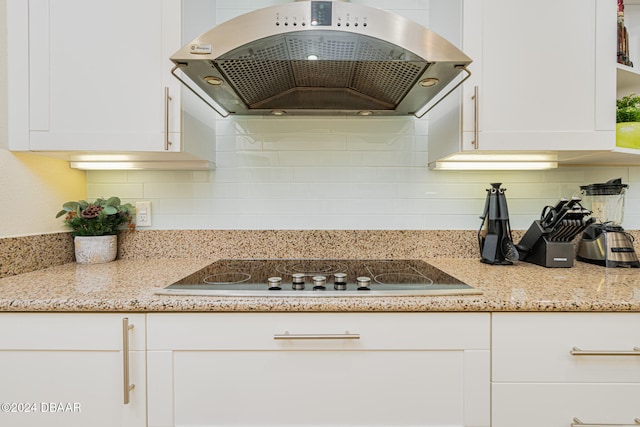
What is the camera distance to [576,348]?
2.85ft

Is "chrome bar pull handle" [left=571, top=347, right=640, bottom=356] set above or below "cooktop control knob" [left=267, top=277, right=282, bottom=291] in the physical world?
below

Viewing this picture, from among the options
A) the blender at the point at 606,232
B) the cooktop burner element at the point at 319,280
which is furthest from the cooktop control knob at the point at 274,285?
the blender at the point at 606,232

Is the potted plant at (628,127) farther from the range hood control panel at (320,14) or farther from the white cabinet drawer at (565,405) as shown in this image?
the range hood control panel at (320,14)

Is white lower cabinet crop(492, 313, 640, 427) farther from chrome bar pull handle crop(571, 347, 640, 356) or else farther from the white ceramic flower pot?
the white ceramic flower pot

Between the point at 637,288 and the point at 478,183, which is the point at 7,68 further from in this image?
the point at 637,288

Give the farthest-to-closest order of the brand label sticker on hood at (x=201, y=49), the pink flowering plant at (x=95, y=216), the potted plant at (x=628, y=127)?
the pink flowering plant at (x=95, y=216), the potted plant at (x=628, y=127), the brand label sticker on hood at (x=201, y=49)

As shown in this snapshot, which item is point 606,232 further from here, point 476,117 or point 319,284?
point 319,284

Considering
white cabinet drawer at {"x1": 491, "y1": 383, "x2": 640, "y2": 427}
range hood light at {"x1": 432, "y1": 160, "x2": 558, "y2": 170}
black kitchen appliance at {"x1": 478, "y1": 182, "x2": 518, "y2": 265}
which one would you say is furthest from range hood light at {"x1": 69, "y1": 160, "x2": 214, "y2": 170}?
white cabinet drawer at {"x1": 491, "y1": 383, "x2": 640, "y2": 427}

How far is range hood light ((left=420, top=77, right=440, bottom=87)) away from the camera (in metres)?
1.11

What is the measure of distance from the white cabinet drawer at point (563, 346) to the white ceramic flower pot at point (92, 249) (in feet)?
4.88

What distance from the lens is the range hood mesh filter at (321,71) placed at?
0.97 metres

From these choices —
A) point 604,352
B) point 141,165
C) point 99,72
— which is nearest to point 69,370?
point 141,165

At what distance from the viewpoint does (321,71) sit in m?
1.13

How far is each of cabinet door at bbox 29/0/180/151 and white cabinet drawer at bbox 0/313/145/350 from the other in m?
0.58
